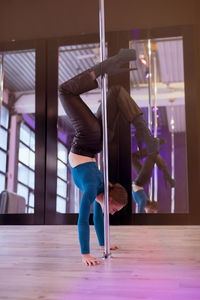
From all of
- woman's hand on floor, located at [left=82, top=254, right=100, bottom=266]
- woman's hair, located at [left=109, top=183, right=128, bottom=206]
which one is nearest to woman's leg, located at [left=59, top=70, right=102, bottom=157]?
woman's hair, located at [left=109, top=183, right=128, bottom=206]

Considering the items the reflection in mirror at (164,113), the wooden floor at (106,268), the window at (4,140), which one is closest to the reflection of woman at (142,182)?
the reflection in mirror at (164,113)

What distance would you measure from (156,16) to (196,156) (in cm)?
160

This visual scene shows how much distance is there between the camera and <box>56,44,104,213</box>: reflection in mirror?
4215 millimetres

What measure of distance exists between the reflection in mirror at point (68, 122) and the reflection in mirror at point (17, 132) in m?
0.30

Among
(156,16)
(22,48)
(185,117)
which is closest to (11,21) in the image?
(22,48)

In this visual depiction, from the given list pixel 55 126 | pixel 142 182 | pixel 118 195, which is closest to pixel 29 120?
pixel 55 126

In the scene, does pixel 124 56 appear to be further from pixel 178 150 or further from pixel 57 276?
pixel 178 150

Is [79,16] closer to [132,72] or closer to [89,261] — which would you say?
[132,72]

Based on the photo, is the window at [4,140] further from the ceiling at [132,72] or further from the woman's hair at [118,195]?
the woman's hair at [118,195]

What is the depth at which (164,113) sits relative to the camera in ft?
13.9

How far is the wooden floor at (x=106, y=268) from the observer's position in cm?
174

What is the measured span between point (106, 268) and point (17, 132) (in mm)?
2531

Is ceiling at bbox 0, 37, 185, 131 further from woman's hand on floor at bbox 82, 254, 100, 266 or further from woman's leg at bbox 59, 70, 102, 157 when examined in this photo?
woman's hand on floor at bbox 82, 254, 100, 266

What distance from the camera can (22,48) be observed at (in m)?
4.44
